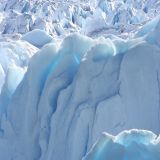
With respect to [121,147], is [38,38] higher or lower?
lower

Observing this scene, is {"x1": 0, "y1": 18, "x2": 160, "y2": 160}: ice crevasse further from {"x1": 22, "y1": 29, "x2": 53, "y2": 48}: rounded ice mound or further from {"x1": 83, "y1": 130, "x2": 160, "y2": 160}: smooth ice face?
{"x1": 22, "y1": 29, "x2": 53, "y2": 48}: rounded ice mound

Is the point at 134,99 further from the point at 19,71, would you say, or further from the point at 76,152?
the point at 19,71

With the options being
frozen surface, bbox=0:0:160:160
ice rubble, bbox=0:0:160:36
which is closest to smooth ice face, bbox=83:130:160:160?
frozen surface, bbox=0:0:160:160

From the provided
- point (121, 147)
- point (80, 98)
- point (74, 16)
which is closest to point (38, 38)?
point (80, 98)

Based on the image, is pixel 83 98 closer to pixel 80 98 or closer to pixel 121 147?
pixel 80 98

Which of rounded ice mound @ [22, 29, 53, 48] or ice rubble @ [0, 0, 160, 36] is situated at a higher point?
rounded ice mound @ [22, 29, 53, 48]

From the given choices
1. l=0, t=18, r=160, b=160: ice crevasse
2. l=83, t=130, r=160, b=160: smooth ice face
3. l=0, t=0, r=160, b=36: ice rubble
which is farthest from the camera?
l=0, t=0, r=160, b=36: ice rubble

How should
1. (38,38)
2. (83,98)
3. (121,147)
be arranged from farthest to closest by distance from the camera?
1. (38,38)
2. (83,98)
3. (121,147)
